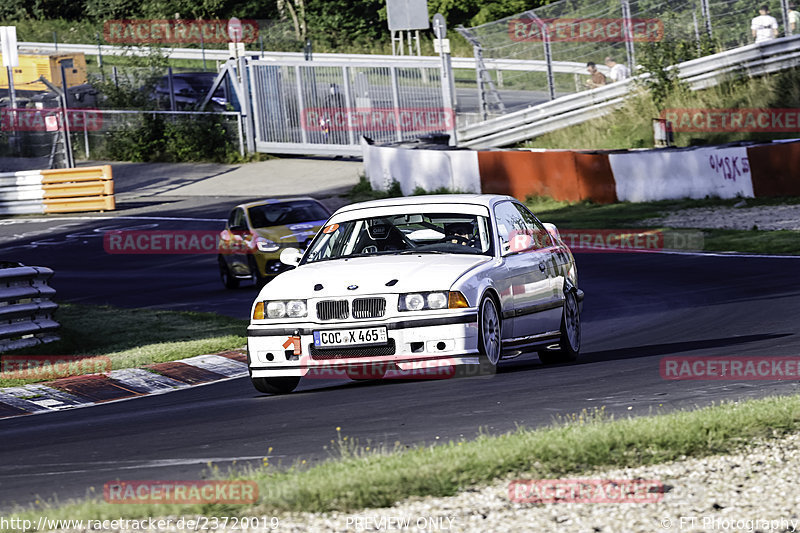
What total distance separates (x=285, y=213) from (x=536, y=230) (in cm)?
1040

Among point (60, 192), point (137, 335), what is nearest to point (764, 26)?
point (60, 192)

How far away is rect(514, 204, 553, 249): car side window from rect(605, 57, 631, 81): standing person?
23063 millimetres

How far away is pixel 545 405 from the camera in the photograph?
812 centimetres

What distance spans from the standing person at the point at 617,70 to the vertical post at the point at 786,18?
13.8ft

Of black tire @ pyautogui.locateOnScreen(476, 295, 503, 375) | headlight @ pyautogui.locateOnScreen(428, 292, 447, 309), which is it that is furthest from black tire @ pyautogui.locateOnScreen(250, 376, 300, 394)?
black tire @ pyautogui.locateOnScreen(476, 295, 503, 375)

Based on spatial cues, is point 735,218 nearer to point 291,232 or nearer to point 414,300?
point 291,232

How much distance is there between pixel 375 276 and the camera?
30.6 feet

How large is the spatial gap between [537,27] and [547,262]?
22.8 meters

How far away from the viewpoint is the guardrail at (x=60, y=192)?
1371 inches

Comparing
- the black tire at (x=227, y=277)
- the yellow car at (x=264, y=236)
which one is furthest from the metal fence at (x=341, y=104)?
the black tire at (x=227, y=277)

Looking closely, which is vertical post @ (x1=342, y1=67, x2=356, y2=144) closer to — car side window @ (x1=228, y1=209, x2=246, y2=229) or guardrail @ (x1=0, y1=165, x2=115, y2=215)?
guardrail @ (x1=0, y1=165, x2=115, y2=215)

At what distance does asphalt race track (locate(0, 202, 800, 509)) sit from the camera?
23.5 feet

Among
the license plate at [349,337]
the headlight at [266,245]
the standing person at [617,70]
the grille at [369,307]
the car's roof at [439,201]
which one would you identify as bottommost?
the license plate at [349,337]

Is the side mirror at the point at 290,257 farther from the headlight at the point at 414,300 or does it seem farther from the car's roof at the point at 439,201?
the headlight at the point at 414,300
